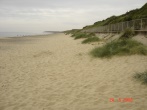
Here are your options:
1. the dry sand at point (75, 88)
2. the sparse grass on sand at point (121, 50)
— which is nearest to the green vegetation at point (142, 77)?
the dry sand at point (75, 88)

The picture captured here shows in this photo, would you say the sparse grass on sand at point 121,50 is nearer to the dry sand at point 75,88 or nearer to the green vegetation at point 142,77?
the dry sand at point 75,88

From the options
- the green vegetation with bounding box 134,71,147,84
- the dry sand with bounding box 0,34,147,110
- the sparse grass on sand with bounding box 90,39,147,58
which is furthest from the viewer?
the sparse grass on sand with bounding box 90,39,147,58

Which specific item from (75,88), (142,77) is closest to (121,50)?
(142,77)

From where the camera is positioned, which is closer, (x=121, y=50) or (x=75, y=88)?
(x=75, y=88)

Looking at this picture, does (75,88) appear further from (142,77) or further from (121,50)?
(121,50)

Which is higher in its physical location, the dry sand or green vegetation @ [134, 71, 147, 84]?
green vegetation @ [134, 71, 147, 84]

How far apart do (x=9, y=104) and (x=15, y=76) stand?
2.54 m

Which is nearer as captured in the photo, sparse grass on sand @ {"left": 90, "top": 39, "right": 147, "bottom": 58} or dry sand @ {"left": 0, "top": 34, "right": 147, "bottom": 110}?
dry sand @ {"left": 0, "top": 34, "right": 147, "bottom": 110}

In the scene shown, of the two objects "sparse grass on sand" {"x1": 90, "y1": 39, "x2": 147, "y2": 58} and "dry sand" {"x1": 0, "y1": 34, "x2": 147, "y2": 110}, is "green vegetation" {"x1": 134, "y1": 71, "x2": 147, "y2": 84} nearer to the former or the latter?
"dry sand" {"x1": 0, "y1": 34, "x2": 147, "y2": 110}

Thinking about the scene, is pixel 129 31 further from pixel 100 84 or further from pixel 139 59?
pixel 100 84

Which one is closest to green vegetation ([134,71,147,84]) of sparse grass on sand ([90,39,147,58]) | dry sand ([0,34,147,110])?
dry sand ([0,34,147,110])

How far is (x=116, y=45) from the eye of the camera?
9.80m

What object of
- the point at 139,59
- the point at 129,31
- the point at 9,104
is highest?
the point at 129,31

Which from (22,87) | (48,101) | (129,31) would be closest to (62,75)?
(22,87)
